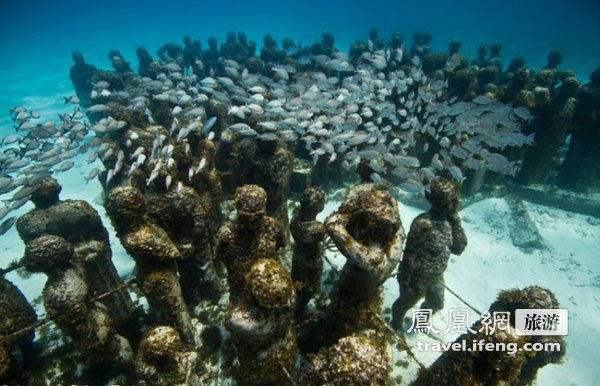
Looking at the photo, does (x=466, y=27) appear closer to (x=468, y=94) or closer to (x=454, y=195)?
(x=468, y=94)

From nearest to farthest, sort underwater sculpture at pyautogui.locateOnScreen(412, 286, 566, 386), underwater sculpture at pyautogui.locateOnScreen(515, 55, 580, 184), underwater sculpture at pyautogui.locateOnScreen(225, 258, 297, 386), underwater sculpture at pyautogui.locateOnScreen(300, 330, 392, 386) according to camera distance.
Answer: underwater sculpture at pyautogui.locateOnScreen(300, 330, 392, 386) < underwater sculpture at pyautogui.locateOnScreen(412, 286, 566, 386) < underwater sculpture at pyautogui.locateOnScreen(225, 258, 297, 386) < underwater sculpture at pyautogui.locateOnScreen(515, 55, 580, 184)

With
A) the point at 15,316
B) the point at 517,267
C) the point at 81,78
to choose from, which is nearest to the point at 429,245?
the point at 517,267

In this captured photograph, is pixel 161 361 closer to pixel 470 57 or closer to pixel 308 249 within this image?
pixel 308 249

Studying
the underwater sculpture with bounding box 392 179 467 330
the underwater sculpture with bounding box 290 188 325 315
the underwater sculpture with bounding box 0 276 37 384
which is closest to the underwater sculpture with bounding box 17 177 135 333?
the underwater sculpture with bounding box 0 276 37 384

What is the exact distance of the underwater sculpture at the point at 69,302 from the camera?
3.91 metres

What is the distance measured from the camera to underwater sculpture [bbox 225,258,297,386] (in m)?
3.04

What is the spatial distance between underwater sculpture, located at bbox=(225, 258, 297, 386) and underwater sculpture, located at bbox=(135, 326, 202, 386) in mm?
680

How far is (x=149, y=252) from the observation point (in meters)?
4.00

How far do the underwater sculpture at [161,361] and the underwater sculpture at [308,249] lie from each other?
6.15 feet

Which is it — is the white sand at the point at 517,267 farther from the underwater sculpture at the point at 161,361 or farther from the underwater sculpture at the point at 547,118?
the underwater sculpture at the point at 161,361

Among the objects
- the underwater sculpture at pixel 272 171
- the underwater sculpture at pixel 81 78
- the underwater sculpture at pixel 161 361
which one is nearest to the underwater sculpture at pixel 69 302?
the underwater sculpture at pixel 161 361

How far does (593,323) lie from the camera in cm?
809

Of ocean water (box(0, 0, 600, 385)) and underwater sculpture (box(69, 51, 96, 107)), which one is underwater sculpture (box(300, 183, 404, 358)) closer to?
ocean water (box(0, 0, 600, 385))

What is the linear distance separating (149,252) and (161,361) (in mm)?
1348
